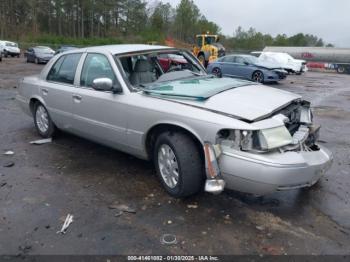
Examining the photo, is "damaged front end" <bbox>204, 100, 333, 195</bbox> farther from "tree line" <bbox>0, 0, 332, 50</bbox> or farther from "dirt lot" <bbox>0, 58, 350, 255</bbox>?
"tree line" <bbox>0, 0, 332, 50</bbox>

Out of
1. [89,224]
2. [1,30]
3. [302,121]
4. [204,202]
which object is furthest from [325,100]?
[1,30]

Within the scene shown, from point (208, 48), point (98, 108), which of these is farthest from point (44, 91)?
point (208, 48)

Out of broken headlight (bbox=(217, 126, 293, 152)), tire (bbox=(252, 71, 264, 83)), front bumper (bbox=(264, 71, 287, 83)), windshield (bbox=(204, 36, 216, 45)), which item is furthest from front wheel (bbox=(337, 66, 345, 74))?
broken headlight (bbox=(217, 126, 293, 152))

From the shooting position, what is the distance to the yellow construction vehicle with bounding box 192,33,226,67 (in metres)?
27.6

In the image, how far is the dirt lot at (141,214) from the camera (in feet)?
10.4

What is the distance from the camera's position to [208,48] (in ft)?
94.1

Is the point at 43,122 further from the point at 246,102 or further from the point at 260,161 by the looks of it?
the point at 260,161

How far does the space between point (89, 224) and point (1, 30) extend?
198 feet

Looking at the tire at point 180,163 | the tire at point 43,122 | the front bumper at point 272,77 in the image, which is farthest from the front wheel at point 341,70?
the tire at point 180,163

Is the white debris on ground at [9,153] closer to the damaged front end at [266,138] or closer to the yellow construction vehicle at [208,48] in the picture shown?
the damaged front end at [266,138]

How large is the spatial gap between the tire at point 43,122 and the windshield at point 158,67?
6.29ft

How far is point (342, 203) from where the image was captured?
159 inches

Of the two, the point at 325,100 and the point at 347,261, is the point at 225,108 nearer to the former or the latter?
the point at 347,261

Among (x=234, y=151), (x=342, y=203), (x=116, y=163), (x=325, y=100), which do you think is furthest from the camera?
(x=325, y=100)
